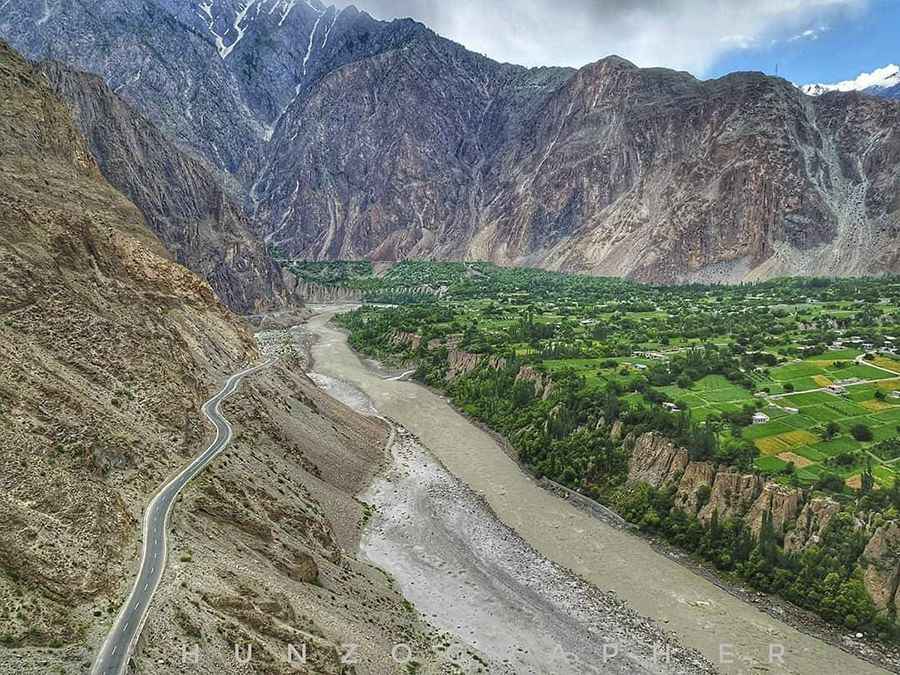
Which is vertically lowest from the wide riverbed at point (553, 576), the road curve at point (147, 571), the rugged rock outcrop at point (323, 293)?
the road curve at point (147, 571)

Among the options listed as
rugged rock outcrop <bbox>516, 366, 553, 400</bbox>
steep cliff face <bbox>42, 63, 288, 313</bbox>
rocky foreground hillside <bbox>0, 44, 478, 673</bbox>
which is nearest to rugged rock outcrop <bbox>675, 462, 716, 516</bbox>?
rocky foreground hillside <bbox>0, 44, 478, 673</bbox>

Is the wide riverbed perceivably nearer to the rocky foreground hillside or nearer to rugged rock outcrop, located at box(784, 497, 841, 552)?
the rocky foreground hillside

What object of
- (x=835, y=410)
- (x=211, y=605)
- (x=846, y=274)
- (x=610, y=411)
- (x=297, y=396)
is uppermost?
(x=846, y=274)

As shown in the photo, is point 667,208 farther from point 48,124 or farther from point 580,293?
point 48,124

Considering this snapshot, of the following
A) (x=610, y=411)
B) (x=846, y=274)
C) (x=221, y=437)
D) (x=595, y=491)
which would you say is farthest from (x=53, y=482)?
(x=846, y=274)

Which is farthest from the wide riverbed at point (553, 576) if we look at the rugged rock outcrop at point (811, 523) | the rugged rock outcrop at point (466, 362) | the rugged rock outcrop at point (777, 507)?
the rugged rock outcrop at point (466, 362)

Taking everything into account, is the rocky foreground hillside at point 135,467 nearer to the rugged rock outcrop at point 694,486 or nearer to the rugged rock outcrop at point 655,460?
the rugged rock outcrop at point 694,486

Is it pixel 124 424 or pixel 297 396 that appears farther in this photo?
pixel 297 396
